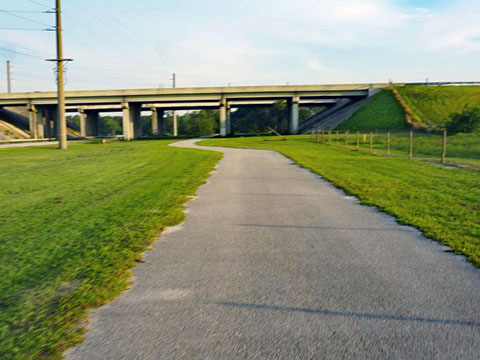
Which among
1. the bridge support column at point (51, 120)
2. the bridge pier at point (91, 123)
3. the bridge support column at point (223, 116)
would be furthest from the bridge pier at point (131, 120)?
the bridge support column at point (51, 120)

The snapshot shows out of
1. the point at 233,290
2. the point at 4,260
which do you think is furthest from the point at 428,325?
the point at 4,260

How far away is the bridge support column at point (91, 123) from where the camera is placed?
8700cm

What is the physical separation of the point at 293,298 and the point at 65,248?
3.39 m

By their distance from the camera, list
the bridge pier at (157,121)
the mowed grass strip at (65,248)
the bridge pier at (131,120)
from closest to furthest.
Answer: the mowed grass strip at (65,248), the bridge pier at (131,120), the bridge pier at (157,121)

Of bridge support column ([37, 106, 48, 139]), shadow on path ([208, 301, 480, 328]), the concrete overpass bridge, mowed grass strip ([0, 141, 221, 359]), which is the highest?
the concrete overpass bridge

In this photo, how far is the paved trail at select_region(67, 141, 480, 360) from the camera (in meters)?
3.04

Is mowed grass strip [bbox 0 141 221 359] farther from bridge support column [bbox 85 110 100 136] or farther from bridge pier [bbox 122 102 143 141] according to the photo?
bridge support column [bbox 85 110 100 136]

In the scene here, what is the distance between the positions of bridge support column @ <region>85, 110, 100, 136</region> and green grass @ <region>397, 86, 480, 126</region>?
63452 millimetres

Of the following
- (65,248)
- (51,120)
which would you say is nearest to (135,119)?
(51,120)

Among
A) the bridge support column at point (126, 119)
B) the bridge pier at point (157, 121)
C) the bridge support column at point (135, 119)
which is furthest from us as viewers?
the bridge pier at point (157, 121)

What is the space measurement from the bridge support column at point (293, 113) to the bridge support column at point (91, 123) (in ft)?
145

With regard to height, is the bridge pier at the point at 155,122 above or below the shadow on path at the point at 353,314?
above

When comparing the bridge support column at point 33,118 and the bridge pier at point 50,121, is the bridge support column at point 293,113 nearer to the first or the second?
the bridge pier at point 50,121

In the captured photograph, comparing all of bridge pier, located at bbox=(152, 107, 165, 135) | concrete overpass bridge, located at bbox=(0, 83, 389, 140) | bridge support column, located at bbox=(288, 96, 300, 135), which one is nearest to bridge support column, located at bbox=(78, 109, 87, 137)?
concrete overpass bridge, located at bbox=(0, 83, 389, 140)
